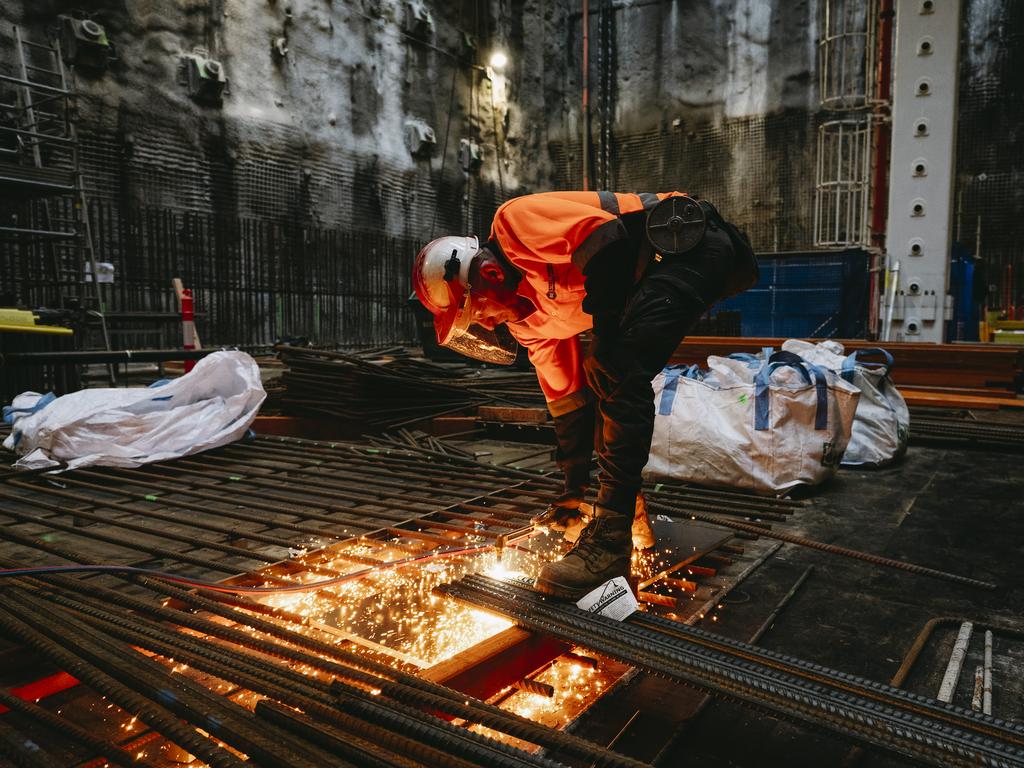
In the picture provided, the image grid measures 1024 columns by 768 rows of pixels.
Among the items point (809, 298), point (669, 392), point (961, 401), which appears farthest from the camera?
point (809, 298)

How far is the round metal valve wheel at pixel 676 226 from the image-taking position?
2.33 m

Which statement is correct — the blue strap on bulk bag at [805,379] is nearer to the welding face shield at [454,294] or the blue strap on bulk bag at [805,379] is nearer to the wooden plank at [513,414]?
the welding face shield at [454,294]

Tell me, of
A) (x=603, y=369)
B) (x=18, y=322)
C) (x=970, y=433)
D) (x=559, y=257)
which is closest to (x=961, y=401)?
(x=970, y=433)

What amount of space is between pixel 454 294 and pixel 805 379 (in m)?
2.21

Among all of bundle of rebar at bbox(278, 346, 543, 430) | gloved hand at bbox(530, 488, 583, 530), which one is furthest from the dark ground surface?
bundle of rebar at bbox(278, 346, 543, 430)

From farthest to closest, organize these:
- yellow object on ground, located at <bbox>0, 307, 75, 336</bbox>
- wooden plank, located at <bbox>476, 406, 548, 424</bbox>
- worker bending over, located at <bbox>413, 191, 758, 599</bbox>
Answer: wooden plank, located at <bbox>476, 406, 548, 424</bbox>
yellow object on ground, located at <bbox>0, 307, 75, 336</bbox>
worker bending over, located at <bbox>413, 191, 758, 599</bbox>

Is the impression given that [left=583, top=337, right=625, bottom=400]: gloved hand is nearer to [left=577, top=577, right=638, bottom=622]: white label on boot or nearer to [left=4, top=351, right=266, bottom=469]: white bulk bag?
[left=577, top=577, right=638, bottom=622]: white label on boot

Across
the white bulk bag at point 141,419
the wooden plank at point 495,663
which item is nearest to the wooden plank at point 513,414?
the white bulk bag at point 141,419

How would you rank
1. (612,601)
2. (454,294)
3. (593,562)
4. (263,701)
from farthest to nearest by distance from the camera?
(454,294), (593,562), (612,601), (263,701)

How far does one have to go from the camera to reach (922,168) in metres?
7.77

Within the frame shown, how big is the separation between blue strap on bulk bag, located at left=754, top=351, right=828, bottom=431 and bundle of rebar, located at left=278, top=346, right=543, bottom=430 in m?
2.86

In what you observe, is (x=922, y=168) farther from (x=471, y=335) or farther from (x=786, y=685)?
(x=786, y=685)

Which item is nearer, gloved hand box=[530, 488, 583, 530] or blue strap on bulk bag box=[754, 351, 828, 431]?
gloved hand box=[530, 488, 583, 530]

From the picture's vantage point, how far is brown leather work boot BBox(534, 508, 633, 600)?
2157 mm
